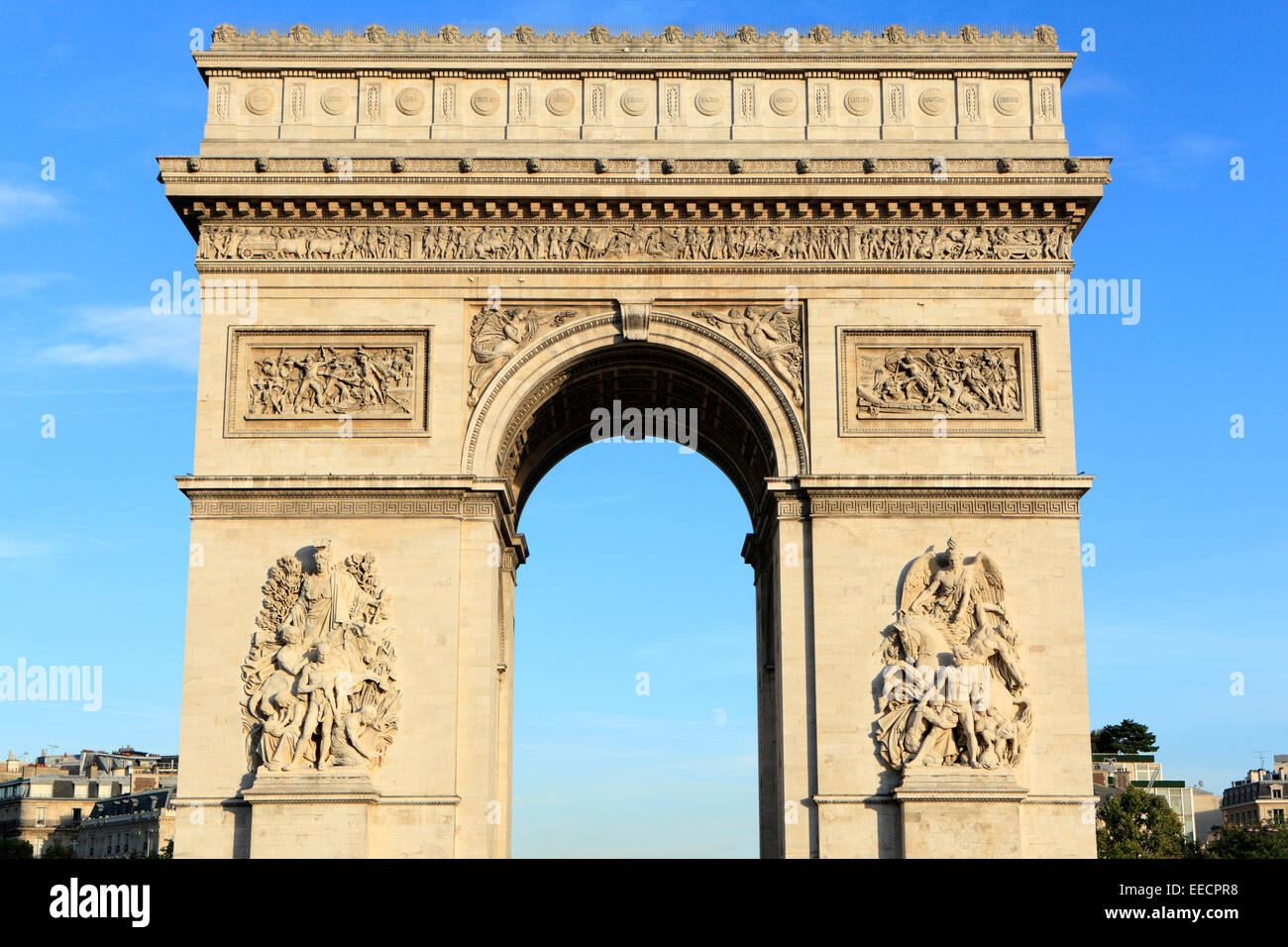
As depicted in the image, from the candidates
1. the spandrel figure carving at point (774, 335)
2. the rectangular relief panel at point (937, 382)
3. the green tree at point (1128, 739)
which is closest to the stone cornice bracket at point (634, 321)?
the spandrel figure carving at point (774, 335)

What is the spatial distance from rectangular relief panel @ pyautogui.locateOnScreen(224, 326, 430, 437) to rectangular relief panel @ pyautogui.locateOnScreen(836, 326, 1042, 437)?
693 centimetres

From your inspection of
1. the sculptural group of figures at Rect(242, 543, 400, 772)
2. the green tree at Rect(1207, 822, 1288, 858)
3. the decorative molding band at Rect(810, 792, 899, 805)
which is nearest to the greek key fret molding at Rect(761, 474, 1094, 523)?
the decorative molding band at Rect(810, 792, 899, 805)

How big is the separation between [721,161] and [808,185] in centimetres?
146

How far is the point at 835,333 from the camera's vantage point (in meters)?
26.8

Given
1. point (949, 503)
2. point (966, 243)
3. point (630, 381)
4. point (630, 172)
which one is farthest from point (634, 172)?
point (949, 503)

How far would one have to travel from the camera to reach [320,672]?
2509 cm

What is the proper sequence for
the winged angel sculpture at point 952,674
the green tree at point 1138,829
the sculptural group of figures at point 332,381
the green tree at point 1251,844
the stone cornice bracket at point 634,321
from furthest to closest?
1. the green tree at point 1138,829
2. the green tree at point 1251,844
3. the stone cornice bracket at point 634,321
4. the sculptural group of figures at point 332,381
5. the winged angel sculpture at point 952,674

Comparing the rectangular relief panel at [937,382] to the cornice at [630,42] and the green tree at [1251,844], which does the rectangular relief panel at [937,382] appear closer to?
A: the cornice at [630,42]

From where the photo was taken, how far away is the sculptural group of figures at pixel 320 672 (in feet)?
81.9

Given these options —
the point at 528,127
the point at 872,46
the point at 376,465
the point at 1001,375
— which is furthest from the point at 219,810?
the point at 872,46

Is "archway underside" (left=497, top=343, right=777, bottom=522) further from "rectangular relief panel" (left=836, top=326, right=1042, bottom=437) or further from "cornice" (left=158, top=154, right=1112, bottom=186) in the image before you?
"cornice" (left=158, top=154, right=1112, bottom=186)

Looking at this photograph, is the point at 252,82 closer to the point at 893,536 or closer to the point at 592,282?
the point at 592,282

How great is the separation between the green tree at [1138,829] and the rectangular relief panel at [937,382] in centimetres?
3369

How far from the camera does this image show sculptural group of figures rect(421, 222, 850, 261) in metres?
27.1
